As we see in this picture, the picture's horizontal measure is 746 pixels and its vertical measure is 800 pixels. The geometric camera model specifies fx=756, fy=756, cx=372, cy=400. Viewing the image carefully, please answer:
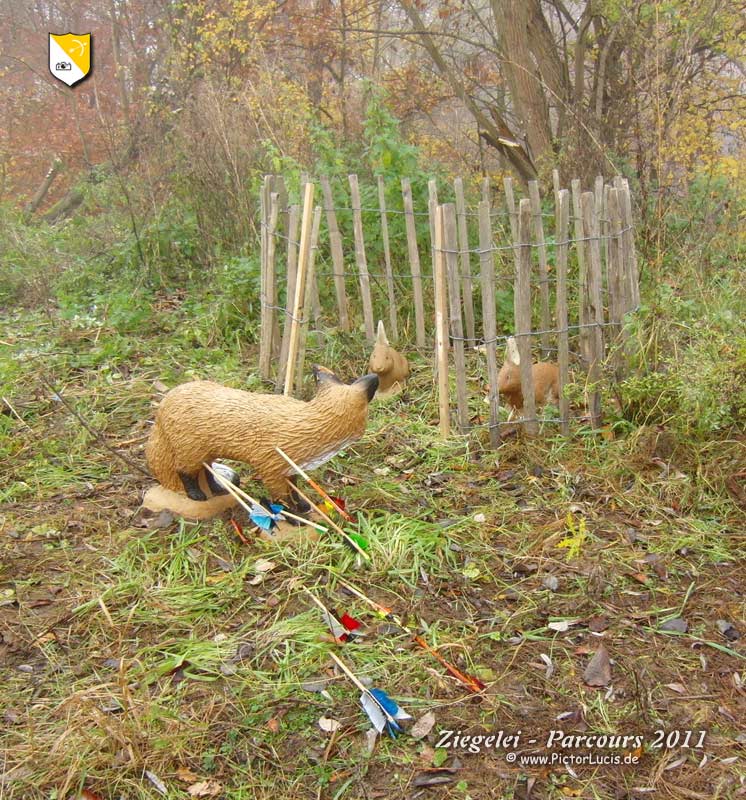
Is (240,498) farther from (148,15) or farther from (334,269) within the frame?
(148,15)

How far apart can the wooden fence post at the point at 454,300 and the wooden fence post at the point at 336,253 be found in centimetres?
129

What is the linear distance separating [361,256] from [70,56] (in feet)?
27.8

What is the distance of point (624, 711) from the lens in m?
2.70

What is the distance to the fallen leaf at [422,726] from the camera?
2619 millimetres

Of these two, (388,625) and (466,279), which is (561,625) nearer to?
(388,625)

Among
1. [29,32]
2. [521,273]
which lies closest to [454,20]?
[521,273]

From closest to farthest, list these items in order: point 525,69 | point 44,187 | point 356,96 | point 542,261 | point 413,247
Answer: point 542,261, point 413,247, point 525,69, point 356,96, point 44,187

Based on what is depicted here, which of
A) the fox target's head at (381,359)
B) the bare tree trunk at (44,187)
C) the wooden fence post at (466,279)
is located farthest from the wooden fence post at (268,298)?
→ the bare tree trunk at (44,187)

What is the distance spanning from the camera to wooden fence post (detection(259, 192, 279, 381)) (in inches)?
216

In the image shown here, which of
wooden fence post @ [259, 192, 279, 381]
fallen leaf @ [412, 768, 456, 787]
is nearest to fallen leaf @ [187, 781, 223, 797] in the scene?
fallen leaf @ [412, 768, 456, 787]

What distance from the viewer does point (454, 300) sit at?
181 inches

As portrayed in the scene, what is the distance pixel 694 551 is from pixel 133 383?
4080 mm

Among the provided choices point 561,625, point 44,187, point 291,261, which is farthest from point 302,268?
point 44,187

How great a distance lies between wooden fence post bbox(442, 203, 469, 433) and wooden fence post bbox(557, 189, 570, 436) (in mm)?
586
